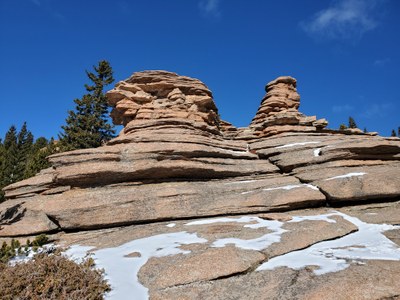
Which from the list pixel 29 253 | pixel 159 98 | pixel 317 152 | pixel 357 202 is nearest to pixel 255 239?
pixel 357 202

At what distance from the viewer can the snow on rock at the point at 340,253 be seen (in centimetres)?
970

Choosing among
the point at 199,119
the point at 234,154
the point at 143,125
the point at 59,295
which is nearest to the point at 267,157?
the point at 234,154

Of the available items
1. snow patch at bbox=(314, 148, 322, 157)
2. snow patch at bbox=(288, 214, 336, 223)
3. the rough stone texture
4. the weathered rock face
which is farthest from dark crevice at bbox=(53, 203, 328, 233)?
the weathered rock face

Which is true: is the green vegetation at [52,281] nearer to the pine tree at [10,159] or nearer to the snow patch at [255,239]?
the snow patch at [255,239]

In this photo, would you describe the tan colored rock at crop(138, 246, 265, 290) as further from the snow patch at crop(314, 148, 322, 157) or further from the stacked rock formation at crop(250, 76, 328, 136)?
the stacked rock formation at crop(250, 76, 328, 136)

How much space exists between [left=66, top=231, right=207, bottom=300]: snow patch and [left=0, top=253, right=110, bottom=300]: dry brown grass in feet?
1.65

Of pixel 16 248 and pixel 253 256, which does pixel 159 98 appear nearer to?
pixel 16 248

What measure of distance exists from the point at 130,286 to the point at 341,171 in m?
15.0

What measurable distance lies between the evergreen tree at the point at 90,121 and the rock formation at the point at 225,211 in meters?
24.9

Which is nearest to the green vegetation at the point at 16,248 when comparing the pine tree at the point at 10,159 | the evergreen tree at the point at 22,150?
the pine tree at the point at 10,159

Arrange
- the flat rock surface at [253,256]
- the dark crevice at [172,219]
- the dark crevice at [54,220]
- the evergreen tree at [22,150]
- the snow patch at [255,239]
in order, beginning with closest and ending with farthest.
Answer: the flat rock surface at [253,256] < the snow patch at [255,239] < the dark crevice at [172,219] < the dark crevice at [54,220] < the evergreen tree at [22,150]

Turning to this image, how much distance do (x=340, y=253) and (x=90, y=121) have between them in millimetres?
47815

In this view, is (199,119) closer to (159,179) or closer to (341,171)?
(159,179)

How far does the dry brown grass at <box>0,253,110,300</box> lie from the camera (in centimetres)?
873
